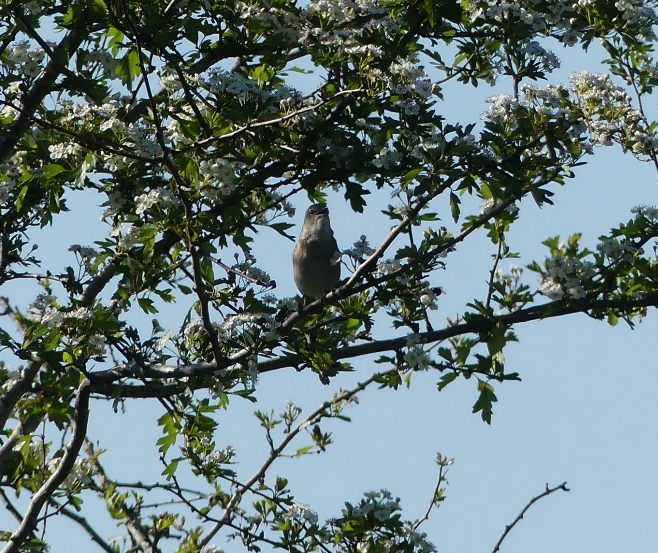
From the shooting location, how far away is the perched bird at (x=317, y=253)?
881cm

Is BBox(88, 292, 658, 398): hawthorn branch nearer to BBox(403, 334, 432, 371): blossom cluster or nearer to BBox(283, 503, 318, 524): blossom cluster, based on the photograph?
BBox(403, 334, 432, 371): blossom cluster

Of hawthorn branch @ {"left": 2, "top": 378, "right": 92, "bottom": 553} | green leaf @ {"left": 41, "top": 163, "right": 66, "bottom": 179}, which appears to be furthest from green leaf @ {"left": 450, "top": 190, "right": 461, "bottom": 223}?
hawthorn branch @ {"left": 2, "top": 378, "right": 92, "bottom": 553}

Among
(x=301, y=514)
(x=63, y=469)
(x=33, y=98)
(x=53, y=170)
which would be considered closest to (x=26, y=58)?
(x=33, y=98)

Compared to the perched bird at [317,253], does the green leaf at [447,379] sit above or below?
below

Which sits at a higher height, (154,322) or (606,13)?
(606,13)

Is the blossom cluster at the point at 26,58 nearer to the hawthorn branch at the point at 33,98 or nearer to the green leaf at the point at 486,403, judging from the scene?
the hawthorn branch at the point at 33,98

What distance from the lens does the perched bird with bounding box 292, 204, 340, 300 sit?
881 centimetres

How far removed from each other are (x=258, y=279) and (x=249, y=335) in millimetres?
514

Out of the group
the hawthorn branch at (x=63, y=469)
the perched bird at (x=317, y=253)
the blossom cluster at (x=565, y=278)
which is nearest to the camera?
the blossom cluster at (x=565, y=278)

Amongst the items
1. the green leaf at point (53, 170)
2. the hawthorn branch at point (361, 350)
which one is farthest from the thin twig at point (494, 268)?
the green leaf at point (53, 170)

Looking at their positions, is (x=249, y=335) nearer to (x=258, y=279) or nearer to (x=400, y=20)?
(x=258, y=279)

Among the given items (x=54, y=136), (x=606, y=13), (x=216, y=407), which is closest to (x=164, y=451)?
(x=216, y=407)

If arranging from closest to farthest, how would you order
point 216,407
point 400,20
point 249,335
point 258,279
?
point 400,20 < point 249,335 < point 258,279 < point 216,407

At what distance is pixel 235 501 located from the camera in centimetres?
725
